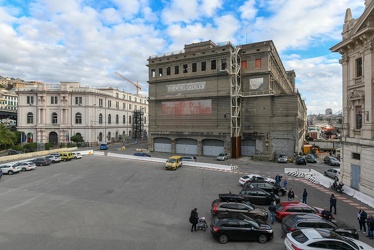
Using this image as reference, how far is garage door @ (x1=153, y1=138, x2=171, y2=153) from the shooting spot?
54747 mm

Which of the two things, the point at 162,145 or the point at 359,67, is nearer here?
the point at 359,67

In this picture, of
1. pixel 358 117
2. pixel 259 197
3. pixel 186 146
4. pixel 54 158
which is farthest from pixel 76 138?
pixel 358 117

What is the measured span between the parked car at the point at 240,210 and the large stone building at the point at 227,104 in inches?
1166

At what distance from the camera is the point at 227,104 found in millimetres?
47031

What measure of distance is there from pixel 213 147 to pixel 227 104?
915 centimetres

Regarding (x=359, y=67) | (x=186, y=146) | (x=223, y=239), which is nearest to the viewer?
(x=223, y=239)

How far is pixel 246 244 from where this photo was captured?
13.3 m

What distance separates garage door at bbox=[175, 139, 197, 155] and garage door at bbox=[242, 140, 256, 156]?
1005cm

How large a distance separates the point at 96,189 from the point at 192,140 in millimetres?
29235

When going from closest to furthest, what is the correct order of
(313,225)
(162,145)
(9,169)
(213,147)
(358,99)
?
(313,225), (358,99), (9,169), (213,147), (162,145)

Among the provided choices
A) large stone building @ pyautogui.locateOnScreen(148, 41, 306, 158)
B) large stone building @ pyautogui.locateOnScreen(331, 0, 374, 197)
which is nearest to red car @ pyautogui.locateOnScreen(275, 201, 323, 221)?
large stone building @ pyautogui.locateOnScreen(331, 0, 374, 197)

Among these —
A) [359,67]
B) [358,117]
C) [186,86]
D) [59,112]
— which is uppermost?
[186,86]

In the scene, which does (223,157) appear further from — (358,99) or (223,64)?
(358,99)

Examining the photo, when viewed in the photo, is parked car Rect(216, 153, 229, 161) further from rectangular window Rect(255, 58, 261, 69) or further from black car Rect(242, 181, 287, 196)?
black car Rect(242, 181, 287, 196)
